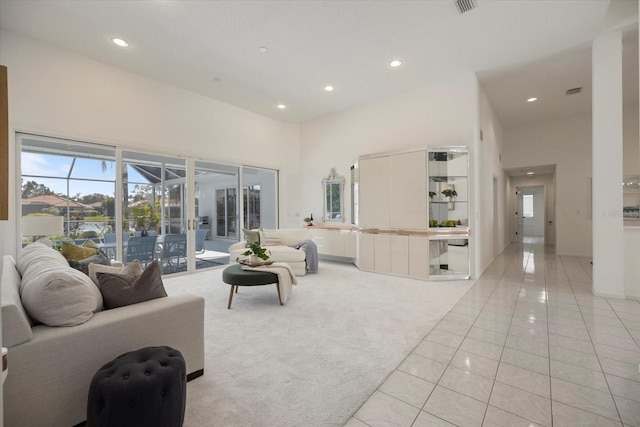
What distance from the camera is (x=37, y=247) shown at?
8.80ft

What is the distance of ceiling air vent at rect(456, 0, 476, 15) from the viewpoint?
Result: 10.5 feet

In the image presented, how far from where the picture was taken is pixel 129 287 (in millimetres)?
1979

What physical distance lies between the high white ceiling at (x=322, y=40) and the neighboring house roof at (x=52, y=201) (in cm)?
217

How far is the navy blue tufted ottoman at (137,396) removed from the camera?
128 cm

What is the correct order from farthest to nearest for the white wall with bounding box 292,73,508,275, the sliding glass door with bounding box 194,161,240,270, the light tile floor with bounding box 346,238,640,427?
the sliding glass door with bounding box 194,161,240,270, the white wall with bounding box 292,73,508,275, the light tile floor with bounding box 346,238,640,427

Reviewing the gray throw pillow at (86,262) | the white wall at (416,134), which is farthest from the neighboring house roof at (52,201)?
the white wall at (416,134)

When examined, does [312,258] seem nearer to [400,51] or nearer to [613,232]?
[400,51]

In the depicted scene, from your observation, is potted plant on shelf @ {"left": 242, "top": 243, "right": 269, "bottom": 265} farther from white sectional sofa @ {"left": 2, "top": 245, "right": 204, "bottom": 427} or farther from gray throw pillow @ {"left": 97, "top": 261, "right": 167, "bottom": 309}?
white sectional sofa @ {"left": 2, "top": 245, "right": 204, "bottom": 427}

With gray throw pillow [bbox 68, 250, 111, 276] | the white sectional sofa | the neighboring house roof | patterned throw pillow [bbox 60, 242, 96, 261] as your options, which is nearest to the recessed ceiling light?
the neighboring house roof

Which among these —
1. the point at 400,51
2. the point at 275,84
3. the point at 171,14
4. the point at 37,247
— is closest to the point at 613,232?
the point at 400,51

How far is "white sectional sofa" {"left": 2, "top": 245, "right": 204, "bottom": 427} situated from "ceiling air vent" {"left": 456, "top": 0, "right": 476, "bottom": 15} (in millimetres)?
4246

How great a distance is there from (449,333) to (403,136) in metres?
4.13

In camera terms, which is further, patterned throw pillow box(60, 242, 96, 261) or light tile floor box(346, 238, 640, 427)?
patterned throw pillow box(60, 242, 96, 261)

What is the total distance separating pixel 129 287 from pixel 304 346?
1.51 meters
